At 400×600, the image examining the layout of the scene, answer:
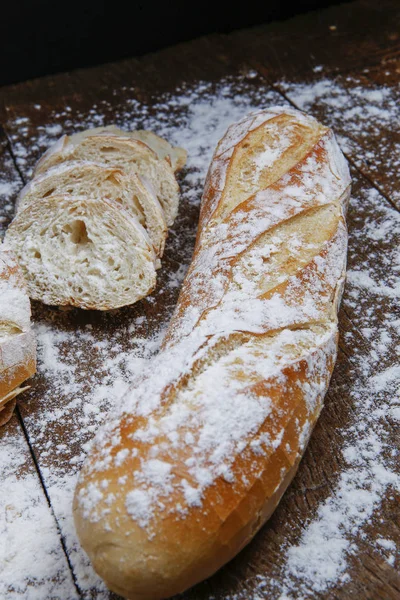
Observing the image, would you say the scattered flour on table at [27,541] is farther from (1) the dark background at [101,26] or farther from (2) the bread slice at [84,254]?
(1) the dark background at [101,26]

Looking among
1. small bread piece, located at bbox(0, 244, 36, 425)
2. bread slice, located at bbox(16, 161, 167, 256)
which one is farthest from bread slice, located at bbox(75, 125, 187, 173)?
small bread piece, located at bbox(0, 244, 36, 425)

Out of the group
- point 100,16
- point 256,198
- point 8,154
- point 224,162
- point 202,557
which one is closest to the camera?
point 202,557

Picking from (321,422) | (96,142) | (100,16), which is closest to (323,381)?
(321,422)

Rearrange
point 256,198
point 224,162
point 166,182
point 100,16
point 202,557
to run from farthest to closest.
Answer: point 100,16, point 166,182, point 224,162, point 256,198, point 202,557

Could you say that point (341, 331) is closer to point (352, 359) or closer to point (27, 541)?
point (352, 359)

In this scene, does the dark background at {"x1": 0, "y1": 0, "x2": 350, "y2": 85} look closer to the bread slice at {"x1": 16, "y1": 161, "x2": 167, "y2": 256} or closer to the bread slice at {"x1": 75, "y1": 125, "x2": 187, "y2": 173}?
the bread slice at {"x1": 75, "y1": 125, "x2": 187, "y2": 173}

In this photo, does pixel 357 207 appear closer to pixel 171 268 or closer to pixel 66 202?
pixel 171 268

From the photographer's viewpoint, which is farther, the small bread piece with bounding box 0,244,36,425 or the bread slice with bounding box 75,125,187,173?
the bread slice with bounding box 75,125,187,173
